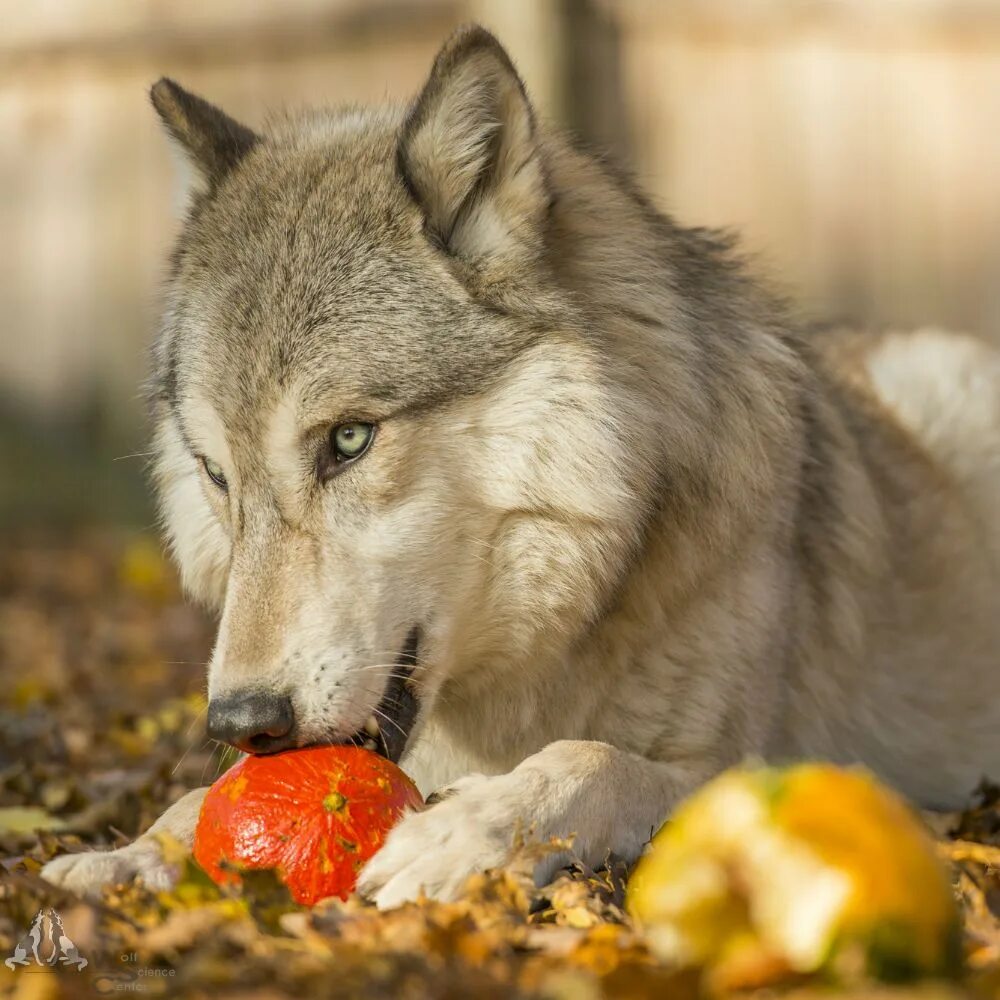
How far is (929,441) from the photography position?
4.29m

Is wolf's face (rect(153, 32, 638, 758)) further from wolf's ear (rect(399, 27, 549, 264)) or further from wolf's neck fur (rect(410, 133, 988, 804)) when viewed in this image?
wolf's neck fur (rect(410, 133, 988, 804))

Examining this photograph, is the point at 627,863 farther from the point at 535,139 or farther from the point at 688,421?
the point at 535,139

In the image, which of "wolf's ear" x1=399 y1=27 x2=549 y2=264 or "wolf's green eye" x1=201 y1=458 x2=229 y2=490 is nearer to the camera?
"wolf's ear" x1=399 y1=27 x2=549 y2=264

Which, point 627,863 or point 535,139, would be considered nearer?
point 627,863

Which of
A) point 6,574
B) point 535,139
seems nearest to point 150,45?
point 6,574

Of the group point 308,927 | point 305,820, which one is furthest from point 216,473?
point 308,927

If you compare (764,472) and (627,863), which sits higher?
(764,472)

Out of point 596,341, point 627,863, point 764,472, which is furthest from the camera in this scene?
point 764,472

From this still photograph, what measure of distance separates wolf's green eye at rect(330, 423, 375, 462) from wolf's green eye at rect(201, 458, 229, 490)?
1.18 ft

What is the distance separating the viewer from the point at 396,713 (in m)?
2.73

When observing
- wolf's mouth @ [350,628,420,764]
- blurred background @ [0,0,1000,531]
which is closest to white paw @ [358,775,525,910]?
wolf's mouth @ [350,628,420,764]

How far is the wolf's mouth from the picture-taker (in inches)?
105

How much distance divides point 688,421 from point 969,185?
5024 mm

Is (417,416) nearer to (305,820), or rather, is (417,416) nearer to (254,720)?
(254,720)
